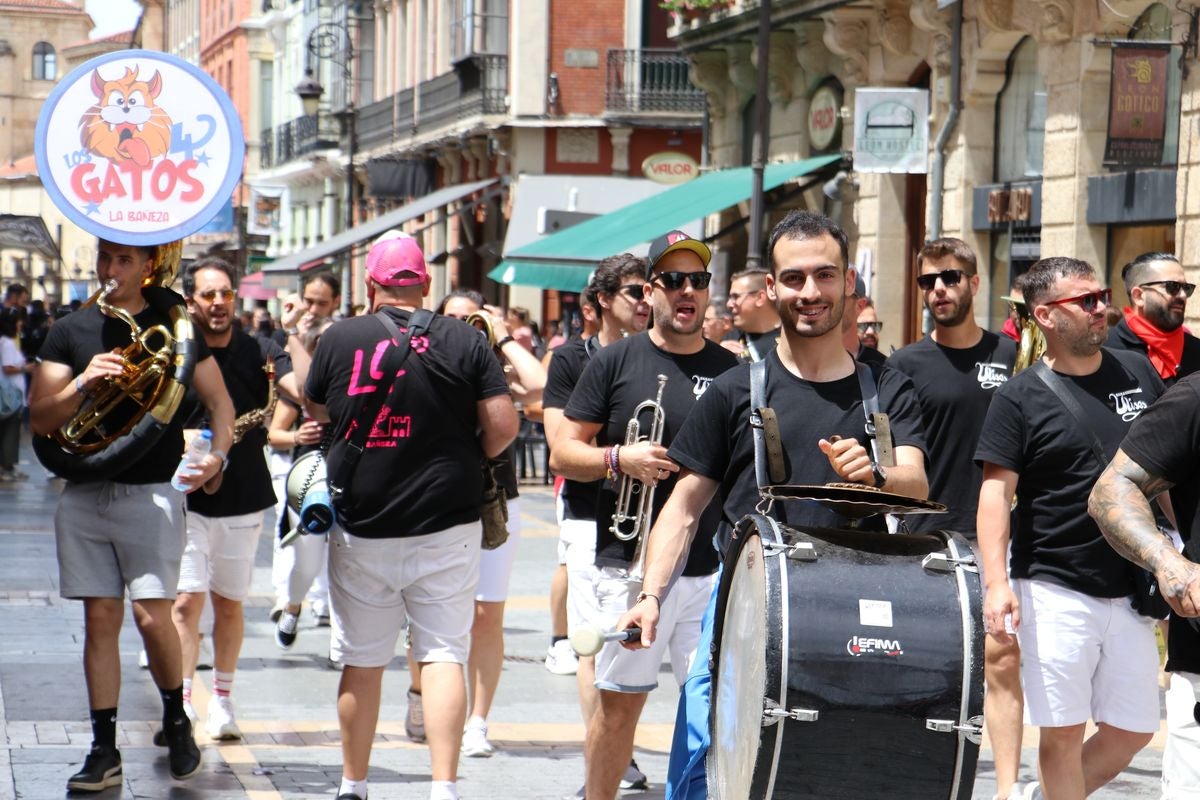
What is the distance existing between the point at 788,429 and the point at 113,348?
3000 mm

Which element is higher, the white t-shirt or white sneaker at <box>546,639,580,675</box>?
the white t-shirt

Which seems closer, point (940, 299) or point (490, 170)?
point (940, 299)

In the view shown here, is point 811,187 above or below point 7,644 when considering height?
above

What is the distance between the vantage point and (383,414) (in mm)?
6469

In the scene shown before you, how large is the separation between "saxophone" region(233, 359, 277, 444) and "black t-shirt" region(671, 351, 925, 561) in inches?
138

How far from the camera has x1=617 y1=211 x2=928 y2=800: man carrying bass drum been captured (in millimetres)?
4777

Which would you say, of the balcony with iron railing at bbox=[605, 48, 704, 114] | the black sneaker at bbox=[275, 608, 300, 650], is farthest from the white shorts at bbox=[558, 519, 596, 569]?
the balcony with iron railing at bbox=[605, 48, 704, 114]

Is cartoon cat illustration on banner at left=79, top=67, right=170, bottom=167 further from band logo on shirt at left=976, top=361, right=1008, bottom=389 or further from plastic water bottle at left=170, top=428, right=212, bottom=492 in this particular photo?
band logo on shirt at left=976, top=361, right=1008, bottom=389

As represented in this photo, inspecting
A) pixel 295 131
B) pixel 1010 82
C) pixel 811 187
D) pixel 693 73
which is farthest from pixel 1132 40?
pixel 295 131

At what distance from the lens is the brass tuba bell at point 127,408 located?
6816 millimetres

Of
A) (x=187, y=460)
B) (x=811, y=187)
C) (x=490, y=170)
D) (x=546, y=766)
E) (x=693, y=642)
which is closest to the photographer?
(x=693, y=642)

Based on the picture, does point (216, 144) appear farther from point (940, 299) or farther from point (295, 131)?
point (295, 131)

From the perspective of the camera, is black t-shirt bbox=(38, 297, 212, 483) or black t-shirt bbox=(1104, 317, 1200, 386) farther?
black t-shirt bbox=(1104, 317, 1200, 386)

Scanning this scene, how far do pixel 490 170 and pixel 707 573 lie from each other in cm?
3131
